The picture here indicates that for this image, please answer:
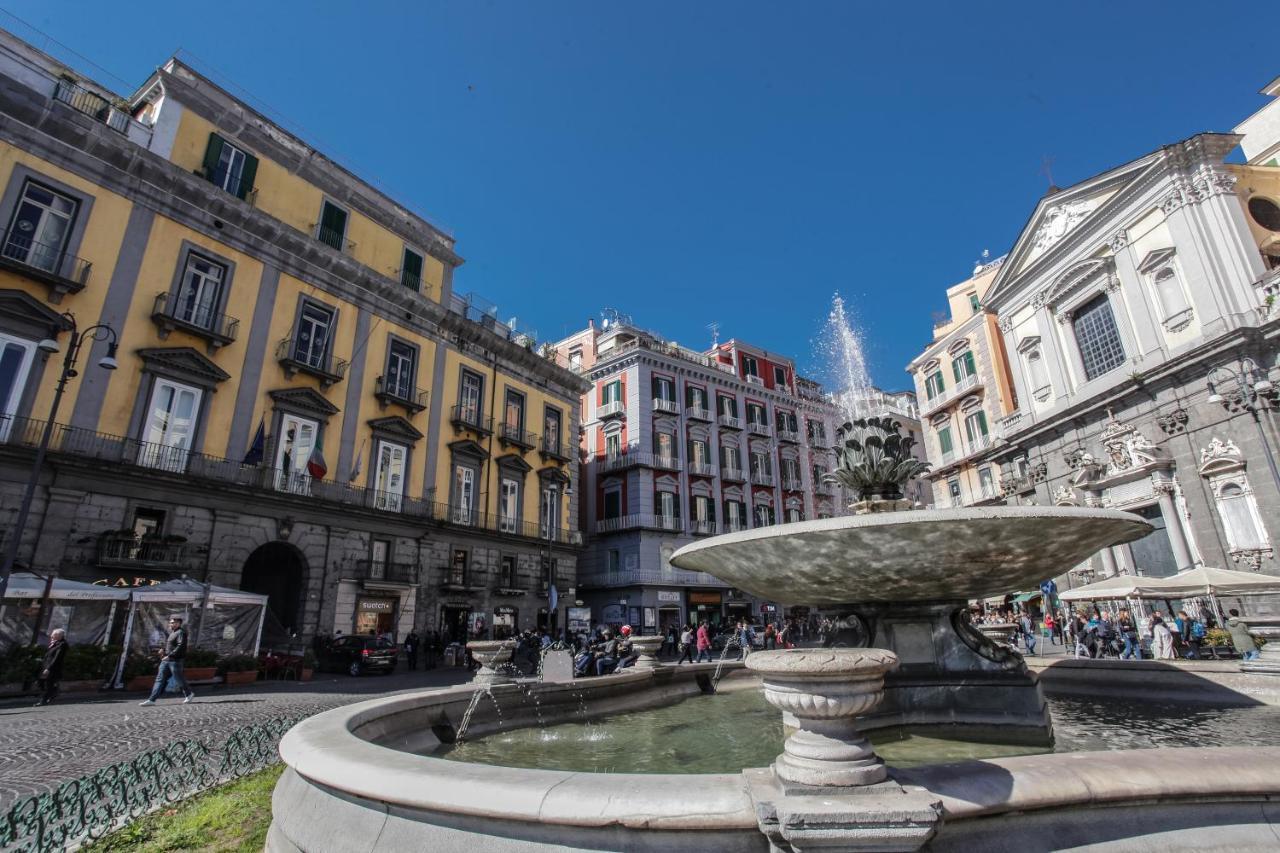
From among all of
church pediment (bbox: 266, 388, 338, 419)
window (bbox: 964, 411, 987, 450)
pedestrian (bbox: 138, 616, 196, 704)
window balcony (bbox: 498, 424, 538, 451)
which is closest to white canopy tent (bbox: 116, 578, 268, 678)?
pedestrian (bbox: 138, 616, 196, 704)

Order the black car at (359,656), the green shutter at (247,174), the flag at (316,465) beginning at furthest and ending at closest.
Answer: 1. the green shutter at (247,174)
2. the flag at (316,465)
3. the black car at (359,656)

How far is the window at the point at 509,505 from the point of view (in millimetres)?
26250

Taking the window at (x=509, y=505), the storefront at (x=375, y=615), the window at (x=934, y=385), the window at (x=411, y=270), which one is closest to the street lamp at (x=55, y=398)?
the storefront at (x=375, y=615)

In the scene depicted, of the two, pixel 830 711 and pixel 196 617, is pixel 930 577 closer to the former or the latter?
pixel 830 711

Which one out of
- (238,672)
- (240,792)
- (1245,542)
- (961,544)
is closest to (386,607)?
(238,672)

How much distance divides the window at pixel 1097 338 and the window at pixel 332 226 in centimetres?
2613

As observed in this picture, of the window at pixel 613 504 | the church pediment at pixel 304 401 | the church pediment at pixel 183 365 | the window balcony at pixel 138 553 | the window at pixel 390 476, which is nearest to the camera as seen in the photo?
the window balcony at pixel 138 553

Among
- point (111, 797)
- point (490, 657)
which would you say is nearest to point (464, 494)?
point (490, 657)

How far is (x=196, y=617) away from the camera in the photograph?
14406mm

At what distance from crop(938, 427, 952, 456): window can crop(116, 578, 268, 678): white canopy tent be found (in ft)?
99.3

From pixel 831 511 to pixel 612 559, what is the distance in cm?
1693

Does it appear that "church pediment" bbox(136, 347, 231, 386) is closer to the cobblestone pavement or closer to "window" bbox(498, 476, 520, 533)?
the cobblestone pavement

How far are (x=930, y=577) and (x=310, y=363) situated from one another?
2075 centimetres

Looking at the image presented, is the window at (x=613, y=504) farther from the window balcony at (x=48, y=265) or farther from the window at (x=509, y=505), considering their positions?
the window balcony at (x=48, y=265)
